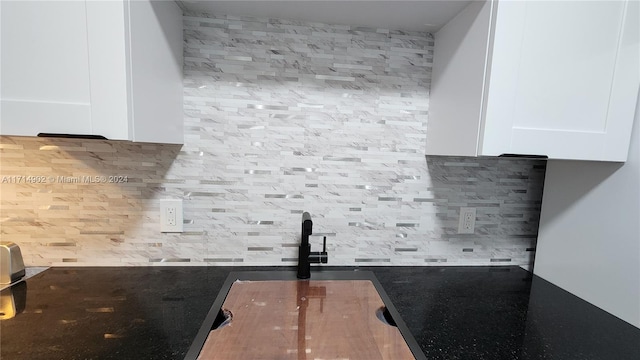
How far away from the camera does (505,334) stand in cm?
82

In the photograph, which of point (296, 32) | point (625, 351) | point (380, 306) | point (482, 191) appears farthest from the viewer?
point (482, 191)

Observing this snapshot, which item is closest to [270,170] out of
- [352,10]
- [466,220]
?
[352,10]

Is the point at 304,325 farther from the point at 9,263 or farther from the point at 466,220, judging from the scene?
the point at 9,263

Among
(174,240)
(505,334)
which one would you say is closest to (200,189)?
(174,240)

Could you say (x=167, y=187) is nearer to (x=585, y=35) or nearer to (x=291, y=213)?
(x=291, y=213)

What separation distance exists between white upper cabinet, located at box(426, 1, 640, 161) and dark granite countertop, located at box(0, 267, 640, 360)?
501 mm

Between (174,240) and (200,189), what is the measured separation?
22cm

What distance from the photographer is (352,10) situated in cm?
97

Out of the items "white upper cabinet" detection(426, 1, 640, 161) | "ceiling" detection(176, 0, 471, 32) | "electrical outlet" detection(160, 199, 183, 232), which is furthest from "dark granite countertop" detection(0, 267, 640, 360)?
"ceiling" detection(176, 0, 471, 32)

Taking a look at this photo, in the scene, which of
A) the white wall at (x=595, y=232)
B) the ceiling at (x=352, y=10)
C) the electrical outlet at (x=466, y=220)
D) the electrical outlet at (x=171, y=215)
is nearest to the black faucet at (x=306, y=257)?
the electrical outlet at (x=171, y=215)

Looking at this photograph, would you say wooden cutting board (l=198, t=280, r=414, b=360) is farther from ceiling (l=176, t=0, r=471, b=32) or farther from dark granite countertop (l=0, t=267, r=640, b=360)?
ceiling (l=176, t=0, r=471, b=32)

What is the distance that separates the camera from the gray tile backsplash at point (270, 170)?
1.07m

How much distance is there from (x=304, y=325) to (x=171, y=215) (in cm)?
65

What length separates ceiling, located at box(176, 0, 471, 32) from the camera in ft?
3.02
